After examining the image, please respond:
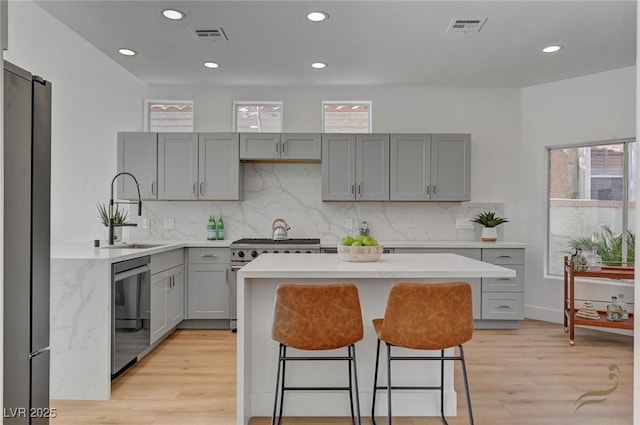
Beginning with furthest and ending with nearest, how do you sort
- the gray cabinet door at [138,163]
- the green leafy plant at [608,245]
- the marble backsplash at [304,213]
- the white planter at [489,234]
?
the marble backsplash at [304,213] → the white planter at [489,234] → the gray cabinet door at [138,163] → the green leafy plant at [608,245]

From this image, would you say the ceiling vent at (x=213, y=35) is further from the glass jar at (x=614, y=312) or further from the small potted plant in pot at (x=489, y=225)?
the glass jar at (x=614, y=312)

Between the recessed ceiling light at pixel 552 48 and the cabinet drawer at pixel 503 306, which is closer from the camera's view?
the recessed ceiling light at pixel 552 48

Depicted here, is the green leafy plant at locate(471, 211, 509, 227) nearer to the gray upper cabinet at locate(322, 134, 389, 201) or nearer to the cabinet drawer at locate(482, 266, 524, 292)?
the cabinet drawer at locate(482, 266, 524, 292)

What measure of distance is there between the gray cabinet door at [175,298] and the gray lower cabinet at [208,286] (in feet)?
0.27

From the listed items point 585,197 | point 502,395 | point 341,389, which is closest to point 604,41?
point 585,197

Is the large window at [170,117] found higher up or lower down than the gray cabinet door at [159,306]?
higher up

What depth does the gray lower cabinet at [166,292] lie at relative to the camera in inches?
142

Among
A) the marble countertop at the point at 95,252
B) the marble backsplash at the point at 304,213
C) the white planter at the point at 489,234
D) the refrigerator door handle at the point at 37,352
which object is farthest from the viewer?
the marble backsplash at the point at 304,213

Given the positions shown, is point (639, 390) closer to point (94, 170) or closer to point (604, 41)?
point (604, 41)

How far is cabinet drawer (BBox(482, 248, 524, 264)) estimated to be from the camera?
442 centimetres

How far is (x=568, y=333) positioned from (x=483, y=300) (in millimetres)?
896

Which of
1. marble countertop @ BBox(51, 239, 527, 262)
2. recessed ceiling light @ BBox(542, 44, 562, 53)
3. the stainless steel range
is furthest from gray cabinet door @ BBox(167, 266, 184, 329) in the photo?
recessed ceiling light @ BBox(542, 44, 562, 53)

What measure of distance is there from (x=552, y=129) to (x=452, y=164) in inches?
50.7

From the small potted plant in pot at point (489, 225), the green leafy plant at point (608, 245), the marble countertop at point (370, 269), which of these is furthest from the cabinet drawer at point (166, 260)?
the green leafy plant at point (608, 245)
